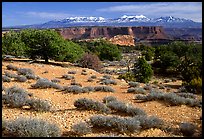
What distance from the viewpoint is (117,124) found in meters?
6.27

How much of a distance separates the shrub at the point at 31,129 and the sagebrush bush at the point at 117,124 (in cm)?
97

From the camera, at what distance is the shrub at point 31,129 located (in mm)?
5496

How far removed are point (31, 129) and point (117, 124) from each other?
5.57ft

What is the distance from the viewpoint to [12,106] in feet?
26.9

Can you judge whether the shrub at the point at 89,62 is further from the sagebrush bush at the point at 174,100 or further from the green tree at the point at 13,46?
the sagebrush bush at the point at 174,100

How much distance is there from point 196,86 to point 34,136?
10.6 m

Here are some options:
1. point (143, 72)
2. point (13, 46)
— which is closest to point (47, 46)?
point (13, 46)

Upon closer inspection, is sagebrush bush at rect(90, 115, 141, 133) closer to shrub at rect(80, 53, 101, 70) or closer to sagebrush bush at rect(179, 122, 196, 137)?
sagebrush bush at rect(179, 122, 196, 137)

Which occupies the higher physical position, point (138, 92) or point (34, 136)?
point (34, 136)

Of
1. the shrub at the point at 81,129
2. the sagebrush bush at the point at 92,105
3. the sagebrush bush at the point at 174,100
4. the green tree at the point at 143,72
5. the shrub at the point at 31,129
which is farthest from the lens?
the green tree at the point at 143,72

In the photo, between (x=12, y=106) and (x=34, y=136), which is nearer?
(x=34, y=136)

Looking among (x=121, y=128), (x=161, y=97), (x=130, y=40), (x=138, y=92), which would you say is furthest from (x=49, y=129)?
(x=130, y=40)

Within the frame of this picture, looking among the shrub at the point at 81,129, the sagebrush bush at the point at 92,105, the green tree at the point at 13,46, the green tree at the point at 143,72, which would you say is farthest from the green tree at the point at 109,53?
the shrub at the point at 81,129

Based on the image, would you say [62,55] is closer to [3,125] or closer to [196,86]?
[196,86]
